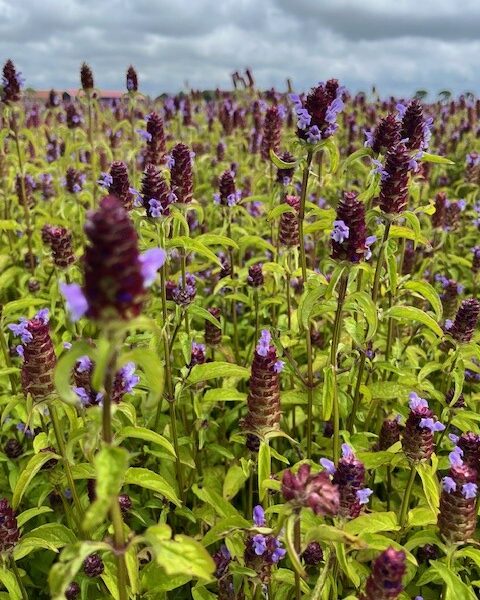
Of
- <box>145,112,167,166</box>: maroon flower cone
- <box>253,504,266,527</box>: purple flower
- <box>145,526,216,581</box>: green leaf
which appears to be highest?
<box>145,112,167,166</box>: maroon flower cone

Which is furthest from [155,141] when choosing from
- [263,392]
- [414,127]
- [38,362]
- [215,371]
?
[263,392]

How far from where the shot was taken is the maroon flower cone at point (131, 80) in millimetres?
8211

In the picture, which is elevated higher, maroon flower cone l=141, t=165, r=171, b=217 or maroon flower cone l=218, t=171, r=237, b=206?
maroon flower cone l=141, t=165, r=171, b=217

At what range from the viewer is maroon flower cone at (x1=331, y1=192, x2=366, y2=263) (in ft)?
11.0

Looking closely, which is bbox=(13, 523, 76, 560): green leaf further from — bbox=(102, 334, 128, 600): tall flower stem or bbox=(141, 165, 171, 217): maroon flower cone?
bbox=(141, 165, 171, 217): maroon flower cone

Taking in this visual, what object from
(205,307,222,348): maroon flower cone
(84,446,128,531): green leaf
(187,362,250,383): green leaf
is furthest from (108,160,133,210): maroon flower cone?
(84,446,128,531): green leaf

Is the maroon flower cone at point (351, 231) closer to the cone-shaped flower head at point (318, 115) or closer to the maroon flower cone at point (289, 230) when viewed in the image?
the cone-shaped flower head at point (318, 115)

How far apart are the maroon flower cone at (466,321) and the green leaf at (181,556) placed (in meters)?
2.85

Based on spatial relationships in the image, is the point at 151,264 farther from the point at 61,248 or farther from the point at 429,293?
the point at 61,248

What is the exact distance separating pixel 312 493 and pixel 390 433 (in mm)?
2238

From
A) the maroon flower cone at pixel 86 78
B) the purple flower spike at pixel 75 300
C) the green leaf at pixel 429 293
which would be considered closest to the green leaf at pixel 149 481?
the purple flower spike at pixel 75 300

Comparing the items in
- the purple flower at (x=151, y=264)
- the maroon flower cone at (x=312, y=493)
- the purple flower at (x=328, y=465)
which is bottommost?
the purple flower at (x=328, y=465)

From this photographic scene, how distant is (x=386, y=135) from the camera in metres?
4.22

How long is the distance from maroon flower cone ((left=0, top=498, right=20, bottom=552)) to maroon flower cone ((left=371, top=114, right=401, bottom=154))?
10.8 feet
